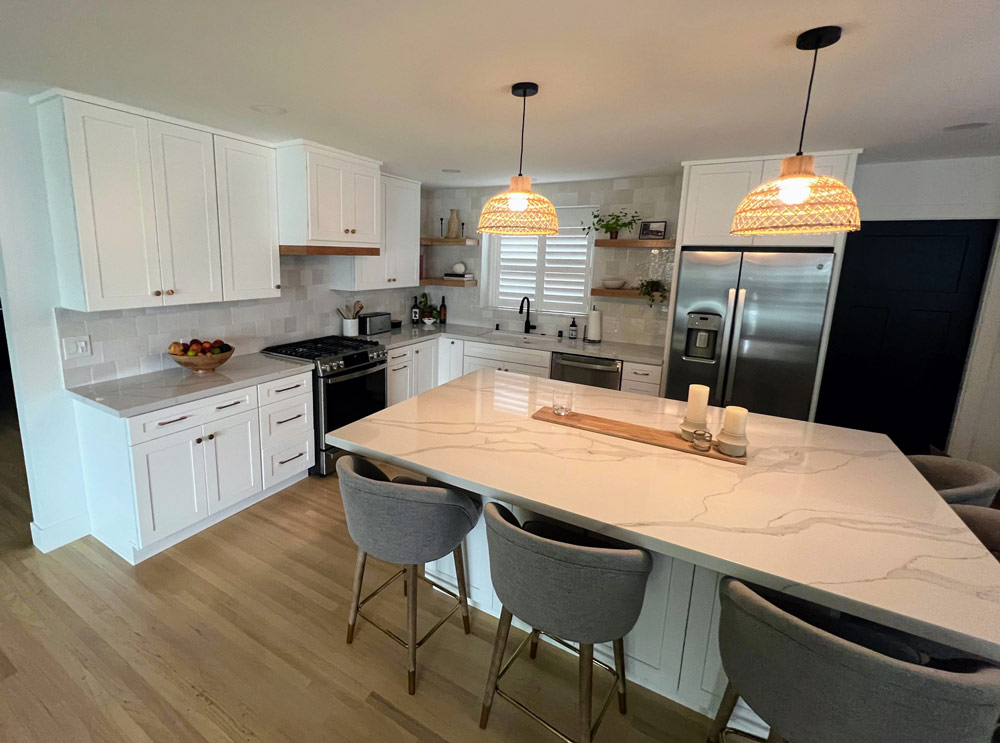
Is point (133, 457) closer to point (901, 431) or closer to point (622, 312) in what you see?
point (622, 312)

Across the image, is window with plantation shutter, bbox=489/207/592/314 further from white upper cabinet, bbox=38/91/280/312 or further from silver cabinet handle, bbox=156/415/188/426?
silver cabinet handle, bbox=156/415/188/426

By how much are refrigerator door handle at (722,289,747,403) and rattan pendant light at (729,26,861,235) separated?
1.80 m

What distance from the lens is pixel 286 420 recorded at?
3.13 meters

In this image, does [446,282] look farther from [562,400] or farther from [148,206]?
[562,400]

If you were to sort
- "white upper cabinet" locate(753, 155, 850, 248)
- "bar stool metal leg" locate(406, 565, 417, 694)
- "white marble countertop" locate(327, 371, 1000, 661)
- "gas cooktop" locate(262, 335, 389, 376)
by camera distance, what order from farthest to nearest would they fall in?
"gas cooktop" locate(262, 335, 389, 376) < "white upper cabinet" locate(753, 155, 850, 248) < "bar stool metal leg" locate(406, 565, 417, 694) < "white marble countertop" locate(327, 371, 1000, 661)

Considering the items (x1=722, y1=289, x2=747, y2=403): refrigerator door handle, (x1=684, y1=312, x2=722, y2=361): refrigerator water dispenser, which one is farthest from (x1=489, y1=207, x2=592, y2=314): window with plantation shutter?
(x1=722, y1=289, x2=747, y2=403): refrigerator door handle

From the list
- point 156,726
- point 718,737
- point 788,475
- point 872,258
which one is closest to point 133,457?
point 156,726

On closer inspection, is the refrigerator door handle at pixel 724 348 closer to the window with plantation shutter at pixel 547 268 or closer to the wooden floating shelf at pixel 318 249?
the window with plantation shutter at pixel 547 268

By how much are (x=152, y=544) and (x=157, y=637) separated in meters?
0.68

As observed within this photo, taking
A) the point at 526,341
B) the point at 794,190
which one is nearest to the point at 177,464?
the point at 526,341

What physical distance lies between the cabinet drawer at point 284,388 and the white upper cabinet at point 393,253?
1174mm

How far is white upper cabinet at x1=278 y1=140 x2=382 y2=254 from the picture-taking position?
10.4 feet

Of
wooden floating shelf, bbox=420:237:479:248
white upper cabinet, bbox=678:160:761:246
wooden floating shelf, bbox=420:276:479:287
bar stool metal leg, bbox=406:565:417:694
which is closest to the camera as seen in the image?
bar stool metal leg, bbox=406:565:417:694

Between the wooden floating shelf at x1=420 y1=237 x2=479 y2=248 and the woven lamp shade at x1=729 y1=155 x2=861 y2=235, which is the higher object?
the wooden floating shelf at x1=420 y1=237 x2=479 y2=248
